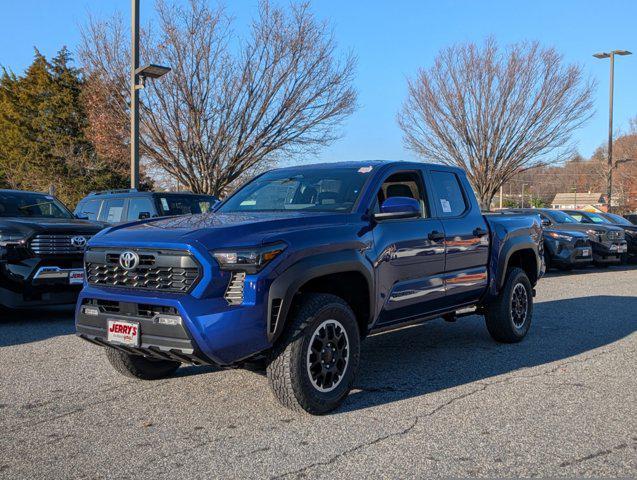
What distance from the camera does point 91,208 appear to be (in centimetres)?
1204

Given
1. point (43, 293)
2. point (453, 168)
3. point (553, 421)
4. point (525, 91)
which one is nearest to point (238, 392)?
point (553, 421)

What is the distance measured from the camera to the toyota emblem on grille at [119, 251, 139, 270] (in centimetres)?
431

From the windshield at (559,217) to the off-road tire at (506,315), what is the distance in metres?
10.6

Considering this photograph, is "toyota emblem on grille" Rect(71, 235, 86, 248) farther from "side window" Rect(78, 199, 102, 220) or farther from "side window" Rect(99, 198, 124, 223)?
"side window" Rect(78, 199, 102, 220)

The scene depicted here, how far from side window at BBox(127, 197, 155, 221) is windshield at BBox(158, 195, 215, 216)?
0.18m

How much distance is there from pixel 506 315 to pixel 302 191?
106 inches

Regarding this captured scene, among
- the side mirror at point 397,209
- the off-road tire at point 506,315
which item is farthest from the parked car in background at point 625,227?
the side mirror at point 397,209

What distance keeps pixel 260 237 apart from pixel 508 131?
76.8ft

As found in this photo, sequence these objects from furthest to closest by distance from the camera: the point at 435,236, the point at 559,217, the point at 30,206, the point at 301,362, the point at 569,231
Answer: the point at 559,217
the point at 569,231
the point at 30,206
the point at 435,236
the point at 301,362

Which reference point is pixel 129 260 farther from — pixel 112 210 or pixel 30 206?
pixel 112 210

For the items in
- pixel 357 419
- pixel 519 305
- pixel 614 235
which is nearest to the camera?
pixel 357 419

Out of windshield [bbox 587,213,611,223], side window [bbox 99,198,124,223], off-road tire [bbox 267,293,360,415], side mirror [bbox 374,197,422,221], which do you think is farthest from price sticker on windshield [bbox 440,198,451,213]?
windshield [bbox 587,213,611,223]

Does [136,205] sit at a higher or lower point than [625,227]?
higher

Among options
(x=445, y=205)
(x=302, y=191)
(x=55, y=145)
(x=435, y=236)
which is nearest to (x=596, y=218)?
(x=445, y=205)
